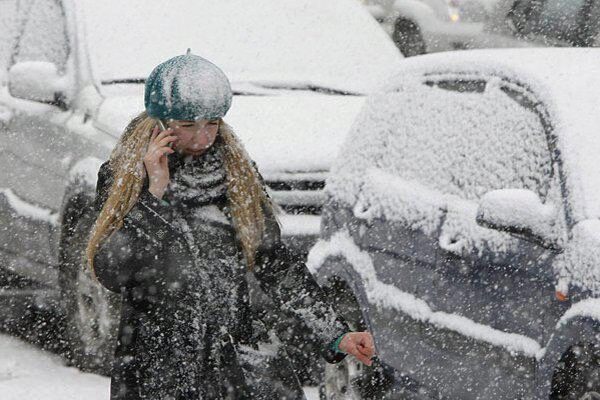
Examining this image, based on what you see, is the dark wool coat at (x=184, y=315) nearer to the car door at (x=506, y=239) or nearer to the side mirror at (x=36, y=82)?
the car door at (x=506, y=239)

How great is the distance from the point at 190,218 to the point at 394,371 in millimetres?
2015

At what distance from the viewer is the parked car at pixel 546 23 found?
45.7ft

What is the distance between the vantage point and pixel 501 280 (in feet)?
15.1

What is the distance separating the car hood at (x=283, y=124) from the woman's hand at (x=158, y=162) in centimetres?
290

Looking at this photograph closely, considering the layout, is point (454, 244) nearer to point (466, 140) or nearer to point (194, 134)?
point (466, 140)

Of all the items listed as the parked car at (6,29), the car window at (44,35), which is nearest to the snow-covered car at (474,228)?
the car window at (44,35)

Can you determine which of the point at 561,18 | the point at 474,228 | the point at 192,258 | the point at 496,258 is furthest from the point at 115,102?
the point at 561,18

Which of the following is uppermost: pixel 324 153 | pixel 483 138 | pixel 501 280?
pixel 483 138

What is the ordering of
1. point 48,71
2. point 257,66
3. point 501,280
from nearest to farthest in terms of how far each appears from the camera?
point 501,280 → point 48,71 → point 257,66

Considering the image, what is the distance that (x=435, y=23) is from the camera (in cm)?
1706

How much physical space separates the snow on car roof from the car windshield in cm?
145

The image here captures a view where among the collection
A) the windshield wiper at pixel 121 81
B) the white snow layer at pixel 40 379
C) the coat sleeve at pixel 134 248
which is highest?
the coat sleeve at pixel 134 248

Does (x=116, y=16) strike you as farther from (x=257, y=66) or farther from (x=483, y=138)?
(x=483, y=138)

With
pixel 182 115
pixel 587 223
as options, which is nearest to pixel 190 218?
pixel 182 115
